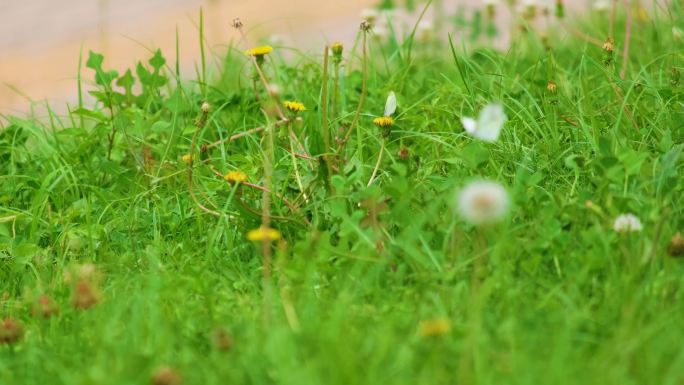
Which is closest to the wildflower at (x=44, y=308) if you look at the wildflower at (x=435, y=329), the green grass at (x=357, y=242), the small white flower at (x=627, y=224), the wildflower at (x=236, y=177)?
the green grass at (x=357, y=242)

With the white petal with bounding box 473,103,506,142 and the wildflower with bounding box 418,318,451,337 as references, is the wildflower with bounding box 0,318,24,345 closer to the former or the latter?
the wildflower with bounding box 418,318,451,337

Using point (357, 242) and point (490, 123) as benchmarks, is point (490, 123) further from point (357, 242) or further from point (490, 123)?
point (357, 242)

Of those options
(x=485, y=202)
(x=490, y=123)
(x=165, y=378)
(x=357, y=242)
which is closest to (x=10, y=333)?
(x=165, y=378)

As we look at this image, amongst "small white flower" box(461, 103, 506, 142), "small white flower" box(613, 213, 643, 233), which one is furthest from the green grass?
"small white flower" box(461, 103, 506, 142)

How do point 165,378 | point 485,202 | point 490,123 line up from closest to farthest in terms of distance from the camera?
point 165,378
point 485,202
point 490,123

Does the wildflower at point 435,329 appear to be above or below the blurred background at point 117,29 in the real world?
above

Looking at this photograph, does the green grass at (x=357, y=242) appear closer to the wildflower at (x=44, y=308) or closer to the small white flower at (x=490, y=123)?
the wildflower at (x=44, y=308)
